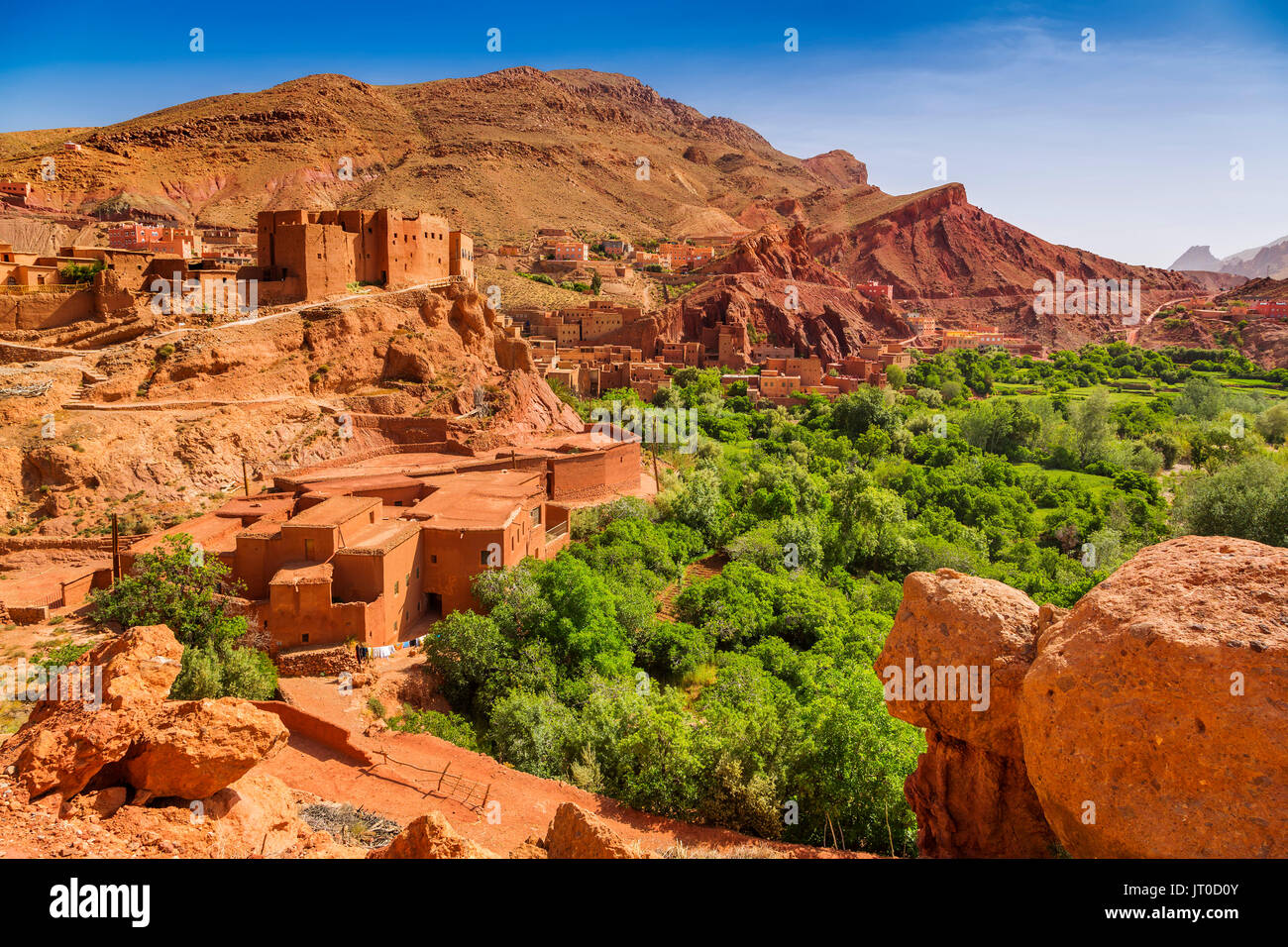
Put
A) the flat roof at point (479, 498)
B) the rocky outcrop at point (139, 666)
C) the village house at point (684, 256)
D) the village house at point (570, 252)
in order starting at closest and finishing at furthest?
the rocky outcrop at point (139, 666)
the flat roof at point (479, 498)
the village house at point (570, 252)
the village house at point (684, 256)

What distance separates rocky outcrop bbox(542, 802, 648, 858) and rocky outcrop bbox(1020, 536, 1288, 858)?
3.10m

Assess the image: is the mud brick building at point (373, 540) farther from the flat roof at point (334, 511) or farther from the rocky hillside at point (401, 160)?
the rocky hillside at point (401, 160)

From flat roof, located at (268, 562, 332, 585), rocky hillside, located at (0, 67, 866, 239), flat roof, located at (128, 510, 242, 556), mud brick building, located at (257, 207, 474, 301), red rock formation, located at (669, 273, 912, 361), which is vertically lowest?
flat roof, located at (268, 562, 332, 585)

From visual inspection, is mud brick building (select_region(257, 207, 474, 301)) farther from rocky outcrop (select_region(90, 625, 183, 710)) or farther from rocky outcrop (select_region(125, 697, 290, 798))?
rocky outcrop (select_region(125, 697, 290, 798))

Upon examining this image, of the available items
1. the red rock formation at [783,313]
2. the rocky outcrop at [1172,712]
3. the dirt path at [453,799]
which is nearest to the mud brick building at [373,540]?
the dirt path at [453,799]

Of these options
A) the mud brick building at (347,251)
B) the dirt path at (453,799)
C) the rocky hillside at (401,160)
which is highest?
the rocky hillside at (401,160)

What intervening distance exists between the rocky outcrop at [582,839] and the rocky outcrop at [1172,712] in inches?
122

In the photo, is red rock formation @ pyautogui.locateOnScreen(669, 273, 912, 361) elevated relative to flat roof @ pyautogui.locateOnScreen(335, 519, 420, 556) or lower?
→ elevated

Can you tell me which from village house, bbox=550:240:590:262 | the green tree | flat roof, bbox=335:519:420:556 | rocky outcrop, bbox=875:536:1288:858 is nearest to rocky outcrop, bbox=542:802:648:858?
rocky outcrop, bbox=875:536:1288:858

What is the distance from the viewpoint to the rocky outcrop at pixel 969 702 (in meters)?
6.33

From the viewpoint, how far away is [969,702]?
21.2 ft

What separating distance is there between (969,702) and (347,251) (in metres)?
30.8

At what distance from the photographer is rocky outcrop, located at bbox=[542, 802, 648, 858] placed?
6.09 meters
